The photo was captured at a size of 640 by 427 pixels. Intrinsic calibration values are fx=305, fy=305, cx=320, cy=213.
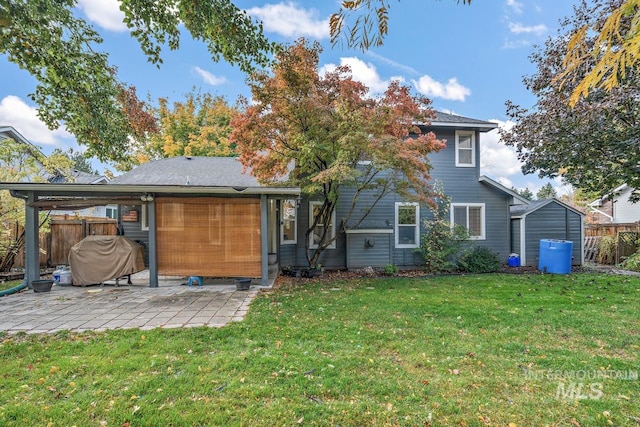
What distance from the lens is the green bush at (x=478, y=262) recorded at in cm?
991

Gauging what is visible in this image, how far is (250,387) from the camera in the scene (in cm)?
278

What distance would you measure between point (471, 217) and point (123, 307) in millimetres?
10544

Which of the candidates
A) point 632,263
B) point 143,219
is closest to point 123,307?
point 143,219

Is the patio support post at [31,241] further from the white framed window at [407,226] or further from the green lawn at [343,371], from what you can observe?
the white framed window at [407,226]

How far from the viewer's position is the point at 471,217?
10875mm

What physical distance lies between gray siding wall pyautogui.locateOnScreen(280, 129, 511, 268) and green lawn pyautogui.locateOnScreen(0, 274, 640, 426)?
475 cm

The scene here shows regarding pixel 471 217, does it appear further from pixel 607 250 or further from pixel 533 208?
pixel 607 250

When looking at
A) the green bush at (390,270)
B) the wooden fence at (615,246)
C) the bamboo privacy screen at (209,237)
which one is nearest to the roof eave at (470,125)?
the green bush at (390,270)

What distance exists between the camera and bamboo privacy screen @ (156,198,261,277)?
7.25 metres

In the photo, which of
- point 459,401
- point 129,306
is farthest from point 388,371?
point 129,306

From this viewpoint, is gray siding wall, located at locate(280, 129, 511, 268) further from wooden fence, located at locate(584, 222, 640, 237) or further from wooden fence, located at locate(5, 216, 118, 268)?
wooden fence, located at locate(5, 216, 118, 268)

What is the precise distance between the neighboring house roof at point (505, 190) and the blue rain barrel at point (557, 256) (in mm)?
1561

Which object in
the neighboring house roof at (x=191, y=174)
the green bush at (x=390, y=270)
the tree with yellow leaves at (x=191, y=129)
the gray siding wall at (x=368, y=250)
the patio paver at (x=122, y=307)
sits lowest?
the green bush at (x=390, y=270)

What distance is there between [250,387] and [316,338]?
51.7 inches
